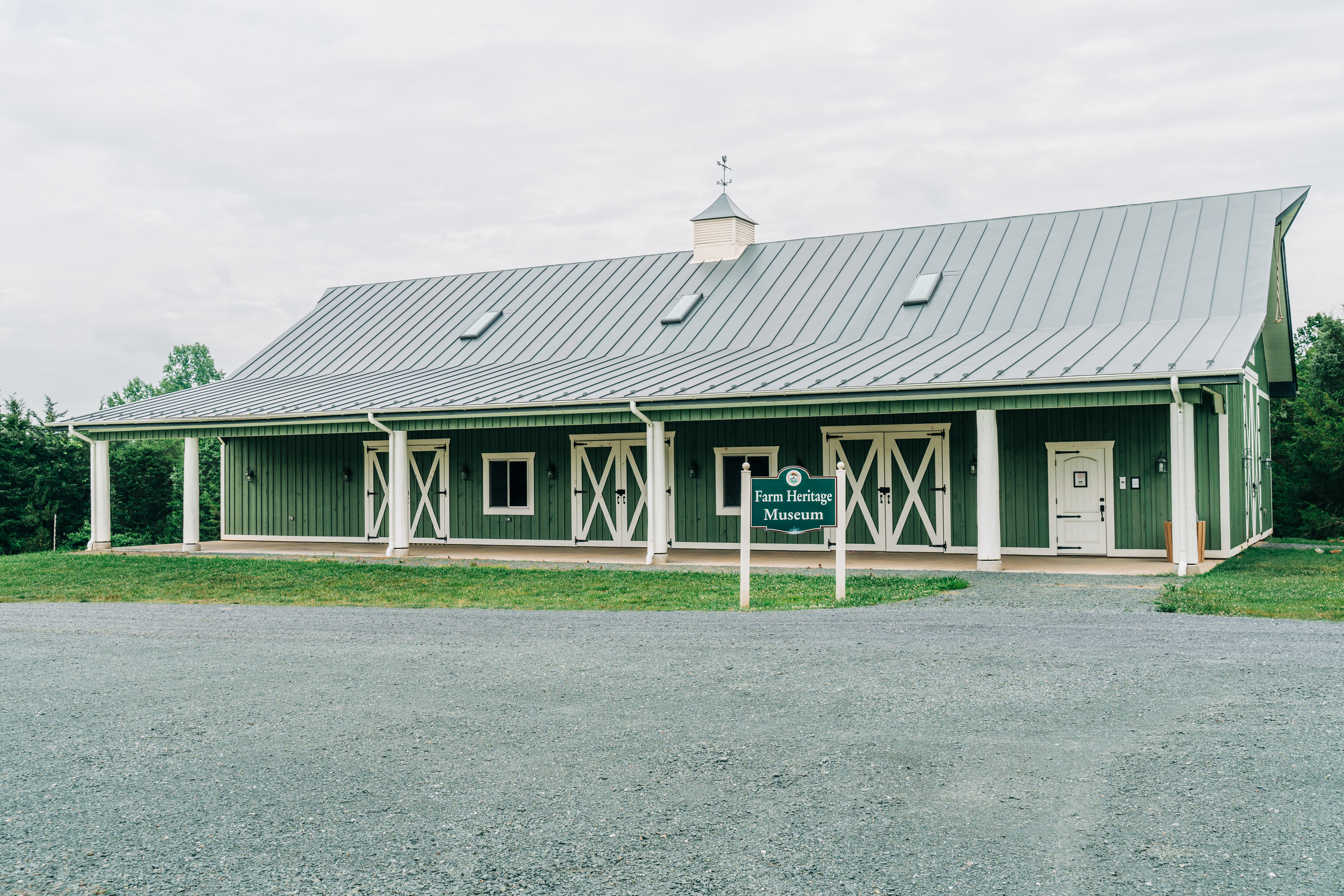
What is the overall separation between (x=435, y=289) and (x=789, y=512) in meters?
15.1

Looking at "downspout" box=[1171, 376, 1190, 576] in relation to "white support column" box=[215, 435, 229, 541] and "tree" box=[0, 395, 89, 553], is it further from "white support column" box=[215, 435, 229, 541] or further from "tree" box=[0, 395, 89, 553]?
"tree" box=[0, 395, 89, 553]

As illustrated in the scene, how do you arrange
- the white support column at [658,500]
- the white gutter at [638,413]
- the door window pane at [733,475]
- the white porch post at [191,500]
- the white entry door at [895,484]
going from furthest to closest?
1. the white porch post at [191,500]
2. the door window pane at [733,475]
3. the white entry door at [895,484]
4. the white support column at [658,500]
5. the white gutter at [638,413]

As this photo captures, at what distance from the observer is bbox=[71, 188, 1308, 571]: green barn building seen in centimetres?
1480

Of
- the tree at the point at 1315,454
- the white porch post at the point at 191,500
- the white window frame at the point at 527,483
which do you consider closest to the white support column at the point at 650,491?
the white window frame at the point at 527,483

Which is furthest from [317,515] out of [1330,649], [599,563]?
[1330,649]

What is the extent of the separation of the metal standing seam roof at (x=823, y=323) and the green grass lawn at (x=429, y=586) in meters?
2.65

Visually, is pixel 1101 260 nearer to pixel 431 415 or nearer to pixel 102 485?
pixel 431 415

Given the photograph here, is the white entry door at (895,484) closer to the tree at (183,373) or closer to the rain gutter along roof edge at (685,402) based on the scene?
the rain gutter along roof edge at (685,402)

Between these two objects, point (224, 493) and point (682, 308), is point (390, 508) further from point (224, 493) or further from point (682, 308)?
point (224, 493)

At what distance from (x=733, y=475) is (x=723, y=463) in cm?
27

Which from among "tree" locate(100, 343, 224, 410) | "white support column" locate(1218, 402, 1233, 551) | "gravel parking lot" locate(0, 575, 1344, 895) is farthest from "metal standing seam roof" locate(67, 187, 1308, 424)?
"tree" locate(100, 343, 224, 410)

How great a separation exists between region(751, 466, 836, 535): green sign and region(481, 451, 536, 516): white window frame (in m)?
8.74

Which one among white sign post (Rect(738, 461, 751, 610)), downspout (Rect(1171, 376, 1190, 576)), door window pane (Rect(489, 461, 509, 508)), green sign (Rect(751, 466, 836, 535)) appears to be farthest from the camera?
door window pane (Rect(489, 461, 509, 508))

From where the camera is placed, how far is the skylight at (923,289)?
18125 mm
